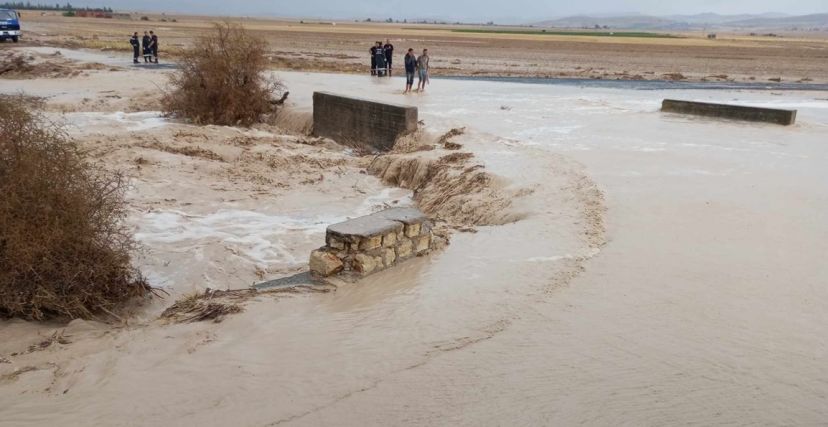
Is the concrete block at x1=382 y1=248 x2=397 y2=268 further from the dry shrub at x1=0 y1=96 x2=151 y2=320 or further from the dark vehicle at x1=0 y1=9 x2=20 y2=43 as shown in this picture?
the dark vehicle at x1=0 y1=9 x2=20 y2=43

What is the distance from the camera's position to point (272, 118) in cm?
2036

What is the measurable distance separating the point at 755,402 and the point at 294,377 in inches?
129

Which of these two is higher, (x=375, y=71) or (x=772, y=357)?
(x=375, y=71)

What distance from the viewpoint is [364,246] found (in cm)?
724

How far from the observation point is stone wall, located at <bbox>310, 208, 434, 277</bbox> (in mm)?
7184

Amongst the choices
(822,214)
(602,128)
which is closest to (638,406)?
(822,214)

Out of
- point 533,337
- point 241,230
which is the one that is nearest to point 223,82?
point 241,230

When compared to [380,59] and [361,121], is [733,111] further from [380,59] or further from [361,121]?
[380,59]

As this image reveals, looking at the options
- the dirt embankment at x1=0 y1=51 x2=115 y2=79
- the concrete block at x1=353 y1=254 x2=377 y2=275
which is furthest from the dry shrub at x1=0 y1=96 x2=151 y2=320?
the dirt embankment at x1=0 y1=51 x2=115 y2=79

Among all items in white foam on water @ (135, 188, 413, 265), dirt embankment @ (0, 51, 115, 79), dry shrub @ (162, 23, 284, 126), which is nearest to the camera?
white foam on water @ (135, 188, 413, 265)

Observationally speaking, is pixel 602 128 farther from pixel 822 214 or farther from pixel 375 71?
pixel 375 71

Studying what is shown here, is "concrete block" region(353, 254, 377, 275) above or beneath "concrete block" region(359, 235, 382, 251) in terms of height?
beneath

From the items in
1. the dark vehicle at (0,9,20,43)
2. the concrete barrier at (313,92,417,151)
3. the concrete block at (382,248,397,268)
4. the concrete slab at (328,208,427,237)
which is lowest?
the concrete block at (382,248,397,268)

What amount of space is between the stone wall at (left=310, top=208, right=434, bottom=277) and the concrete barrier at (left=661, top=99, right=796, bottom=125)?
43.5 feet
